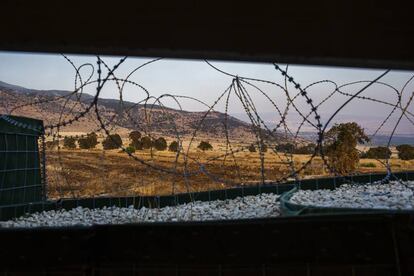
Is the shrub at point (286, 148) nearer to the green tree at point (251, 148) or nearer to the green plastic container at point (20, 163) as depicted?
the green tree at point (251, 148)

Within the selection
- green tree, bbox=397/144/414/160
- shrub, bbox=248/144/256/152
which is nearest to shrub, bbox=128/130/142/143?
shrub, bbox=248/144/256/152

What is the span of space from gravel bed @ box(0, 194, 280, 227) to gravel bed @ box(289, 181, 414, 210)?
0.44 meters

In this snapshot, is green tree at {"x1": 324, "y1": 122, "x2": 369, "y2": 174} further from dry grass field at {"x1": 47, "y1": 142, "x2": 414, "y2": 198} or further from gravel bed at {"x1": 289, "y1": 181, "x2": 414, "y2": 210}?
gravel bed at {"x1": 289, "y1": 181, "x2": 414, "y2": 210}

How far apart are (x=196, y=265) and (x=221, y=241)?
0.57 ft

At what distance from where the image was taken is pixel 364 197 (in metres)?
5.39

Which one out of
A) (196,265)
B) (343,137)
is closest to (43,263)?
(196,265)

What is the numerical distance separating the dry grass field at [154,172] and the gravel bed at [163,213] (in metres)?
0.28

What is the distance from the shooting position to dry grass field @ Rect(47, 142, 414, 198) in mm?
6219

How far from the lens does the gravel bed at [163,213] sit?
526cm
